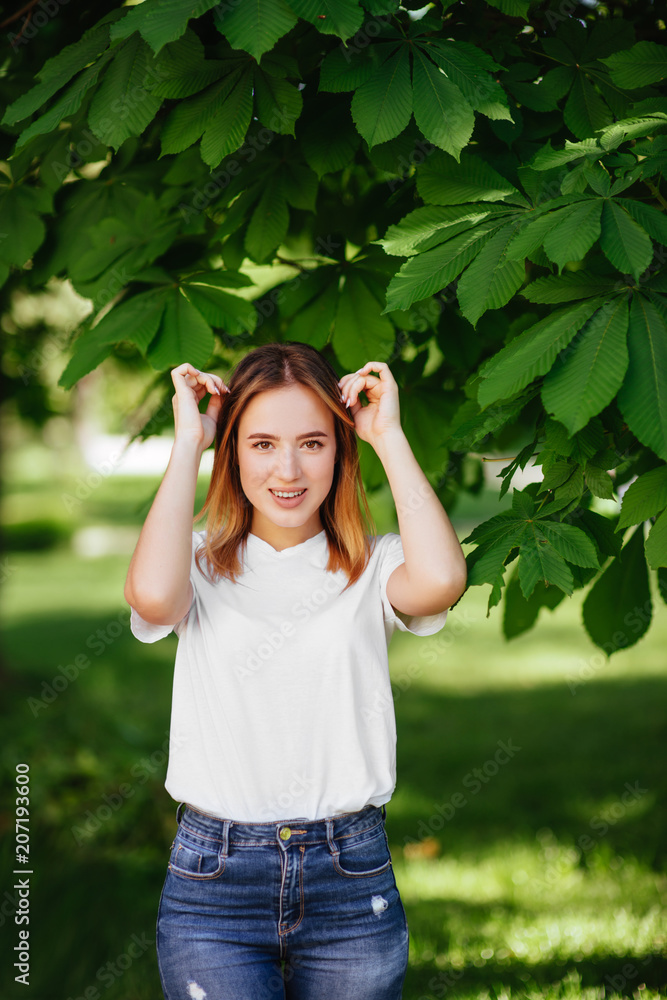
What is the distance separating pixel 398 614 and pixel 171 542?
46cm

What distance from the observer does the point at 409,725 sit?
21.0 ft

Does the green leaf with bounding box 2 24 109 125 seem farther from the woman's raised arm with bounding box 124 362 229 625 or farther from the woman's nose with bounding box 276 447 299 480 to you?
the woman's nose with bounding box 276 447 299 480

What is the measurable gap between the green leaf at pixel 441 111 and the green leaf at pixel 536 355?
38cm

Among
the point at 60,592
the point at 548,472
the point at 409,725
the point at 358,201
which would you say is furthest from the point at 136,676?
the point at 548,472

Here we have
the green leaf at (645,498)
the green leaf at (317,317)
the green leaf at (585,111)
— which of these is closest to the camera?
the green leaf at (645,498)

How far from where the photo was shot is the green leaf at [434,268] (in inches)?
63.2

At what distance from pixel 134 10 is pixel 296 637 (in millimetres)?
1169

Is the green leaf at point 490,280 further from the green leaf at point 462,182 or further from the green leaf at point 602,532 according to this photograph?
the green leaf at point 602,532

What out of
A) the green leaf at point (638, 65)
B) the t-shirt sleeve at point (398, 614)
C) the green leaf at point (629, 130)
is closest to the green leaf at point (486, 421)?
the t-shirt sleeve at point (398, 614)

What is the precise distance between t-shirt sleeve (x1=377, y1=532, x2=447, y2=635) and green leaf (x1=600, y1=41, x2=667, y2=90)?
3.33 feet

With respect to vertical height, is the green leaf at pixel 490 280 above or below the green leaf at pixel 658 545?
above

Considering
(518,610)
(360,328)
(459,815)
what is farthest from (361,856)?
(459,815)

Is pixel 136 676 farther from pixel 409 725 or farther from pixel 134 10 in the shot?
pixel 134 10

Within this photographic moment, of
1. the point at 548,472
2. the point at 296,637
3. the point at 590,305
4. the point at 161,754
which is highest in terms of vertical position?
the point at 590,305
